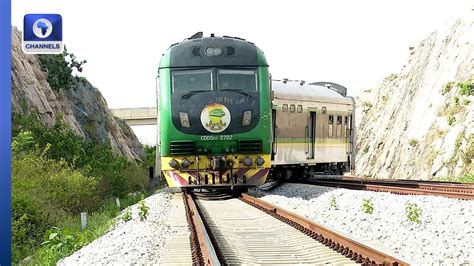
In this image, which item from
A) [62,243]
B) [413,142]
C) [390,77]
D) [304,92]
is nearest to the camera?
[62,243]

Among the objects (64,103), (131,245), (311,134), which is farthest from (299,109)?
(64,103)

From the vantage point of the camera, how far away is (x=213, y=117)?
19.2 m

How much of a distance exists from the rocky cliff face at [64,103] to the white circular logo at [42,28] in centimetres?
2835

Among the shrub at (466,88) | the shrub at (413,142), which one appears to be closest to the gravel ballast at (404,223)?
the shrub at (466,88)

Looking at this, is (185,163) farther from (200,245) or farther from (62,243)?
(200,245)

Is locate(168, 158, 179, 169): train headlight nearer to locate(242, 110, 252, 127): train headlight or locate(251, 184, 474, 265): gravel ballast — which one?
locate(242, 110, 252, 127): train headlight

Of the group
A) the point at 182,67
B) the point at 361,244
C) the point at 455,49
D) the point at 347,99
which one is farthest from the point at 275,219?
the point at 455,49

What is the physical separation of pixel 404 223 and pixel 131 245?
15.0 ft

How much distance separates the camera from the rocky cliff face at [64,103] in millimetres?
42281

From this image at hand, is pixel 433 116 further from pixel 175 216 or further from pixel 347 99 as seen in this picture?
pixel 175 216

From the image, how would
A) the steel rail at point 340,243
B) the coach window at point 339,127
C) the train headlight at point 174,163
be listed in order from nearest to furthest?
1. the steel rail at point 340,243
2. the train headlight at point 174,163
3. the coach window at point 339,127

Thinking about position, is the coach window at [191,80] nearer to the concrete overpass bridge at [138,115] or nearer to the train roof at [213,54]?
the train roof at [213,54]

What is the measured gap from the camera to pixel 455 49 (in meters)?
50.5

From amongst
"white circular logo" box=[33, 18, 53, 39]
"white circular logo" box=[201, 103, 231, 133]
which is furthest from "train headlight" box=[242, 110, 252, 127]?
"white circular logo" box=[33, 18, 53, 39]
